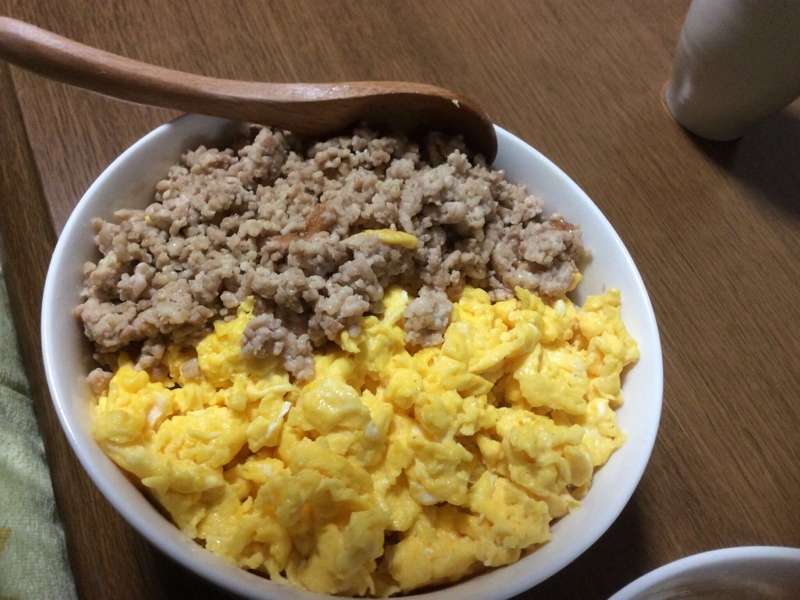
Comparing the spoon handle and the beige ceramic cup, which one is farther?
the beige ceramic cup

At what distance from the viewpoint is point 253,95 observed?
0.84m

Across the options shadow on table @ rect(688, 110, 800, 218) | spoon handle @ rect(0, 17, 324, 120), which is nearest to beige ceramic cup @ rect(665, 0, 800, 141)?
shadow on table @ rect(688, 110, 800, 218)

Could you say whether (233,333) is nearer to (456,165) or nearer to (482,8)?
(456,165)

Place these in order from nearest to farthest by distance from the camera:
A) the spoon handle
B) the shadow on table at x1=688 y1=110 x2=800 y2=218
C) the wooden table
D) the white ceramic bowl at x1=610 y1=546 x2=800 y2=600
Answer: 1. the white ceramic bowl at x1=610 y1=546 x2=800 y2=600
2. the spoon handle
3. the wooden table
4. the shadow on table at x1=688 y1=110 x2=800 y2=218

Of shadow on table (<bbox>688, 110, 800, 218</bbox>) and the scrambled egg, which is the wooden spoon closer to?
the scrambled egg

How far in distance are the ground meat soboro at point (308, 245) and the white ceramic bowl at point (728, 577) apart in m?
0.39

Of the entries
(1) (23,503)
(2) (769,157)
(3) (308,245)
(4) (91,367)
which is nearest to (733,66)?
(2) (769,157)

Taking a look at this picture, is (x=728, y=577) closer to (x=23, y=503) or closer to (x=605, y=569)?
(x=605, y=569)

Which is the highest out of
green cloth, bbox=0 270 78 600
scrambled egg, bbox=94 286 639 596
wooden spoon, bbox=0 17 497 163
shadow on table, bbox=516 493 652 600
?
wooden spoon, bbox=0 17 497 163

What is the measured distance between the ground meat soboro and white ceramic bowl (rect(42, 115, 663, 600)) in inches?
1.0

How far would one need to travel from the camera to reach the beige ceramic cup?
3.15 feet

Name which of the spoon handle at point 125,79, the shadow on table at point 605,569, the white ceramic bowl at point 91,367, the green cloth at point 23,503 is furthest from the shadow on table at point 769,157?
the green cloth at point 23,503

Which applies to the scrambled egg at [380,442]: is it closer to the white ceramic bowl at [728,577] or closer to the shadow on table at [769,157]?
the white ceramic bowl at [728,577]

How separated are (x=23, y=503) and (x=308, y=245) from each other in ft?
1.96
